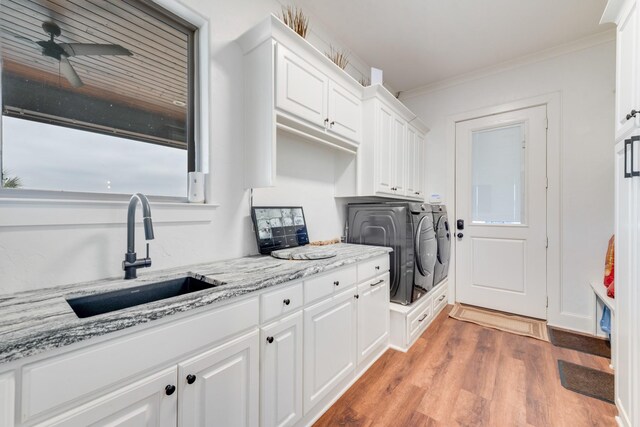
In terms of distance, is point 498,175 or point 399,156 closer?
point 399,156

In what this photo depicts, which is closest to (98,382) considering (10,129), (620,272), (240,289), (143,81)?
(240,289)

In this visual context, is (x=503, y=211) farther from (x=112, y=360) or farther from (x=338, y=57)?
(x=112, y=360)

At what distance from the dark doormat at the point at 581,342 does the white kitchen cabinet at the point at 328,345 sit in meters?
2.06

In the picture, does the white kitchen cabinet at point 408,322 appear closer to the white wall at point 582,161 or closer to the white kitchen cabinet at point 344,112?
the white wall at point 582,161

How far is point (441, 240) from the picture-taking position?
3.03 meters

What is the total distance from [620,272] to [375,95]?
6.58 feet

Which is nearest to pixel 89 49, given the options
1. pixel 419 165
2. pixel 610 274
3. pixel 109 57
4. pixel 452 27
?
pixel 109 57

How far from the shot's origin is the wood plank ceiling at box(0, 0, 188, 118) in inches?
43.6

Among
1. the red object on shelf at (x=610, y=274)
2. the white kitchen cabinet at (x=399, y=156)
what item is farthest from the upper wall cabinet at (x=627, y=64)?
the white kitchen cabinet at (x=399, y=156)

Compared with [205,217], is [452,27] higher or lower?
higher

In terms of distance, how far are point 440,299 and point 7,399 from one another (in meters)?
3.36

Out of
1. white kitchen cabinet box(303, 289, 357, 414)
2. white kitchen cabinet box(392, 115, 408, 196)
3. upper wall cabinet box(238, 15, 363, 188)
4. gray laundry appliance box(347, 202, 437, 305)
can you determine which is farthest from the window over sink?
white kitchen cabinet box(392, 115, 408, 196)

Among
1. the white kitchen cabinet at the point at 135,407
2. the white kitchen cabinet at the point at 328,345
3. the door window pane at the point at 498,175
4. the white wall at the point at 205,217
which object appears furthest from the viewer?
the door window pane at the point at 498,175

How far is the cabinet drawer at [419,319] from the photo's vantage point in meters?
2.37
